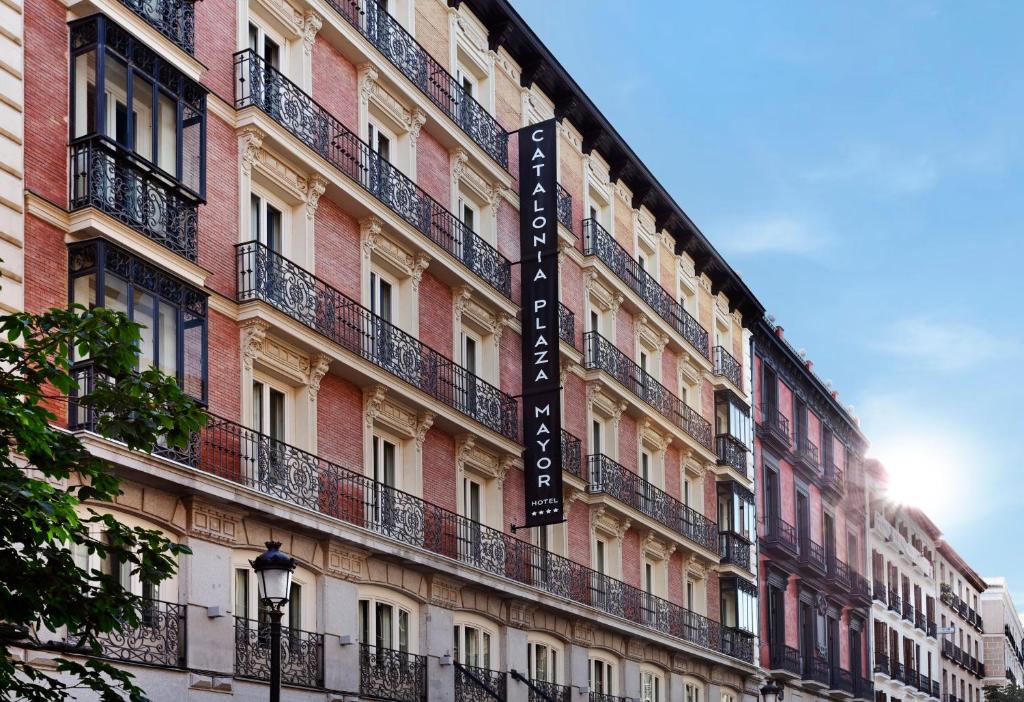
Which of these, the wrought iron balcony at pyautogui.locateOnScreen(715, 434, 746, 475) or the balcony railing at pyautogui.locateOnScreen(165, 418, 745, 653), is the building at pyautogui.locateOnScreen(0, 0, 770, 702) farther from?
the wrought iron balcony at pyautogui.locateOnScreen(715, 434, 746, 475)

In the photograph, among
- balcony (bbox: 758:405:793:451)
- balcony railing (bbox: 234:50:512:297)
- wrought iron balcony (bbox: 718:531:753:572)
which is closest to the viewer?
balcony railing (bbox: 234:50:512:297)

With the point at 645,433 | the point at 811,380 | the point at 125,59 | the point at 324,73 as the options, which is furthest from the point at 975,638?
the point at 125,59

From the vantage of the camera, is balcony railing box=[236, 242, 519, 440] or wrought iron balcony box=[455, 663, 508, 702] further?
wrought iron balcony box=[455, 663, 508, 702]

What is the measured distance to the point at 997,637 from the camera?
102 meters

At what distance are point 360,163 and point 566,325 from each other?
9.70 meters

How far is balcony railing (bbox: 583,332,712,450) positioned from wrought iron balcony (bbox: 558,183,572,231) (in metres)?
2.65

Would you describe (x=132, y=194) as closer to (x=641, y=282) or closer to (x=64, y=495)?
(x=64, y=495)

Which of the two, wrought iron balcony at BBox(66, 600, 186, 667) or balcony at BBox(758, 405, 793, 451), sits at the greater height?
balcony at BBox(758, 405, 793, 451)

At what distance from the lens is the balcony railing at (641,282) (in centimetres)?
3788

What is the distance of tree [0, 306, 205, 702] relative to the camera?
11.9 m

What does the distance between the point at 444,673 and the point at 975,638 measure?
220 feet

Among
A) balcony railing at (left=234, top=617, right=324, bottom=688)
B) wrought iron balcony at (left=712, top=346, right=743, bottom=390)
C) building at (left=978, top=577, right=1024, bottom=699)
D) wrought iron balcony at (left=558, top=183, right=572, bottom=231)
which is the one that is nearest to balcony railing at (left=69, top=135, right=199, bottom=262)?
balcony railing at (left=234, top=617, right=324, bottom=688)

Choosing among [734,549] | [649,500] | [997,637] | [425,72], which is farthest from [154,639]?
[997,637]

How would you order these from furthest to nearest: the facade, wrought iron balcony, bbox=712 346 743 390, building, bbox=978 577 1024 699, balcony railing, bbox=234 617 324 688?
1. building, bbox=978 577 1024 699
2. the facade
3. wrought iron balcony, bbox=712 346 743 390
4. balcony railing, bbox=234 617 324 688
